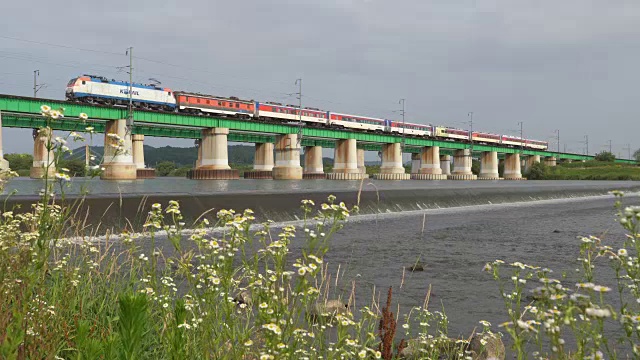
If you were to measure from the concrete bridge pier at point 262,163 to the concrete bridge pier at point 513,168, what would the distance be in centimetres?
6843

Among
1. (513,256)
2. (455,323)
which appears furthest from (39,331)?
(513,256)

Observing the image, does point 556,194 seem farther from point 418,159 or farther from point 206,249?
point 418,159

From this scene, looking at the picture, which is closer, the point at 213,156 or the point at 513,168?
the point at 213,156

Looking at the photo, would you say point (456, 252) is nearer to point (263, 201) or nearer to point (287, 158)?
point (263, 201)

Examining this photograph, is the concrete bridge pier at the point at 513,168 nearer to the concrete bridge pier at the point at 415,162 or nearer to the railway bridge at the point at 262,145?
the railway bridge at the point at 262,145

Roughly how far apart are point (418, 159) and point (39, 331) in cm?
13779

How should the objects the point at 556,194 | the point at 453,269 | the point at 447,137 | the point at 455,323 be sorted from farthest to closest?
the point at 447,137
the point at 556,194
the point at 453,269
the point at 455,323

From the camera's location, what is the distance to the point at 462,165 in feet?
421

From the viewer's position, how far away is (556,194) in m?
46.7

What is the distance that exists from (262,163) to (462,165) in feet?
179

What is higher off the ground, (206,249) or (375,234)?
(206,249)

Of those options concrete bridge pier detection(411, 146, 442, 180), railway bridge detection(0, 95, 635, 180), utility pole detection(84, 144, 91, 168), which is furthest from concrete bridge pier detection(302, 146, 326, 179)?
utility pole detection(84, 144, 91, 168)

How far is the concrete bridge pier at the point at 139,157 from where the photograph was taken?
264ft

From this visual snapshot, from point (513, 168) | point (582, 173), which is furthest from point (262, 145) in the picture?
point (582, 173)
